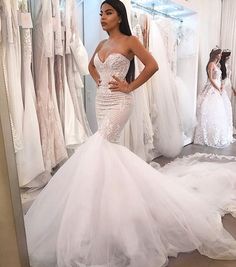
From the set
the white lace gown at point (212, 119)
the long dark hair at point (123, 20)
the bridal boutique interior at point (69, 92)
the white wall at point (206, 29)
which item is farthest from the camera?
the white wall at point (206, 29)

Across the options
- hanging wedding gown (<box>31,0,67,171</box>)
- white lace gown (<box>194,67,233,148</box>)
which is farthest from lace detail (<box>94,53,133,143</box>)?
white lace gown (<box>194,67,233,148</box>)

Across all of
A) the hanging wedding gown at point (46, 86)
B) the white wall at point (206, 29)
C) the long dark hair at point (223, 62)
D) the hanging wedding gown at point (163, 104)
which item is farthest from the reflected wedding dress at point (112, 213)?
the long dark hair at point (223, 62)

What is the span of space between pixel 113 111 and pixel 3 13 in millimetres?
578

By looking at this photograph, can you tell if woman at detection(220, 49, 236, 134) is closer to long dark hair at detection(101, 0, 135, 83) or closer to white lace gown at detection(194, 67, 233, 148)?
white lace gown at detection(194, 67, 233, 148)

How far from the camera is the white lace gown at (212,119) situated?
10.1ft

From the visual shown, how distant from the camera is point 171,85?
246 cm

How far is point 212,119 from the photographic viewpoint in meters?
3.07

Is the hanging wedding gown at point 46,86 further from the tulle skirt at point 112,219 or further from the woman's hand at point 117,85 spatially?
the woman's hand at point 117,85

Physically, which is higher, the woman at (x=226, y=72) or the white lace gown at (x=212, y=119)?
the woman at (x=226, y=72)

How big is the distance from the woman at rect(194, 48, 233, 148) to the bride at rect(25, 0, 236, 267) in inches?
71.7

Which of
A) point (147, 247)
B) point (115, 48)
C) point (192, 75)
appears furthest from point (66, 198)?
point (192, 75)

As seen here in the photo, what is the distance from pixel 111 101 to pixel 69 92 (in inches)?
19.3

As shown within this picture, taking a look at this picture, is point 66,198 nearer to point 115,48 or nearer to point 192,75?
point 115,48

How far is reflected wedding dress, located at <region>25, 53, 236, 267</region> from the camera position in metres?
1.04
